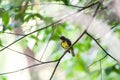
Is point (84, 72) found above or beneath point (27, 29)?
above

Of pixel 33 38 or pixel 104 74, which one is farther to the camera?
pixel 33 38

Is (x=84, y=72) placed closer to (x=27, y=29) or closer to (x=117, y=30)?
(x=117, y=30)

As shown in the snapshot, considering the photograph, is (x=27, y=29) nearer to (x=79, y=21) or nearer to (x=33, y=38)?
(x=33, y=38)

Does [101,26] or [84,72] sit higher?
[84,72]

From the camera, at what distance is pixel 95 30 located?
123 centimetres

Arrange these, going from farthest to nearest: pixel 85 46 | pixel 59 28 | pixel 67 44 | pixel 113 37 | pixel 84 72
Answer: pixel 59 28
pixel 85 46
pixel 113 37
pixel 67 44
pixel 84 72

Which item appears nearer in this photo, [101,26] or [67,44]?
[67,44]

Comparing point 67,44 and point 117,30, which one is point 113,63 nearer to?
point 117,30

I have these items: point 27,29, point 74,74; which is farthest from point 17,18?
point 74,74

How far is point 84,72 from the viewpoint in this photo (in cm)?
73

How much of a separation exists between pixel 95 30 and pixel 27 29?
243 mm

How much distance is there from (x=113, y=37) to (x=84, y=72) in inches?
14.9

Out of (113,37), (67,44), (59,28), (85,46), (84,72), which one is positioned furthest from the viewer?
(59,28)

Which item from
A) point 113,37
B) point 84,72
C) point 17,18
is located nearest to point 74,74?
point 84,72
